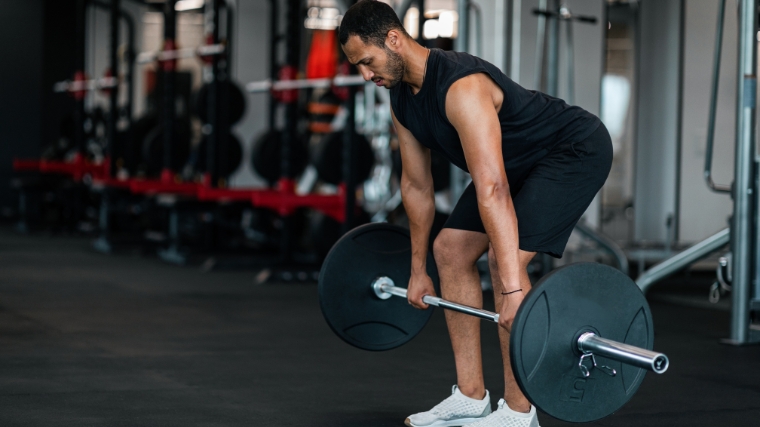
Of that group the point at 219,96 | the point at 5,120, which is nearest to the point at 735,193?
the point at 219,96

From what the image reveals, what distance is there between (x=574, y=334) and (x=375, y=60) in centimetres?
67

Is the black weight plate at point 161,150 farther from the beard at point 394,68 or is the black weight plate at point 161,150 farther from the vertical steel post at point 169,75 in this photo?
the beard at point 394,68

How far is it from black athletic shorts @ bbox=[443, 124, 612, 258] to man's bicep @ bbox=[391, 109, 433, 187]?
0.78ft

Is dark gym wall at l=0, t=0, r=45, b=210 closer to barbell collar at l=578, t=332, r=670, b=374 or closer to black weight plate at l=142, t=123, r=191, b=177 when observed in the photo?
black weight plate at l=142, t=123, r=191, b=177

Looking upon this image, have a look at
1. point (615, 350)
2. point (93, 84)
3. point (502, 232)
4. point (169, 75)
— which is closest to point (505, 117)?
point (502, 232)

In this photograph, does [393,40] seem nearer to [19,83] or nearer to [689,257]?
[689,257]

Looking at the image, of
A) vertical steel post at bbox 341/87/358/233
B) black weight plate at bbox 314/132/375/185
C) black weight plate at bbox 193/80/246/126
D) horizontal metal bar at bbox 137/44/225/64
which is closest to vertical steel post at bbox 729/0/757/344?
vertical steel post at bbox 341/87/358/233

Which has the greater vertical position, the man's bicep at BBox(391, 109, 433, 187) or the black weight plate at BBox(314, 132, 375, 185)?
the man's bicep at BBox(391, 109, 433, 187)

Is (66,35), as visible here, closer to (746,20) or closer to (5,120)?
(5,120)

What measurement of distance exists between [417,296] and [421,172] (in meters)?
0.29

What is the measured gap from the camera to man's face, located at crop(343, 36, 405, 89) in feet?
6.04

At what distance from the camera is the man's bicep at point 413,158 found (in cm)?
209

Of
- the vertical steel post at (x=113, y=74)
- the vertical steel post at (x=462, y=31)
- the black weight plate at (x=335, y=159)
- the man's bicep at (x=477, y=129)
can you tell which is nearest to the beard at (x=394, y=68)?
the man's bicep at (x=477, y=129)

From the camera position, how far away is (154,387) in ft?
8.25
